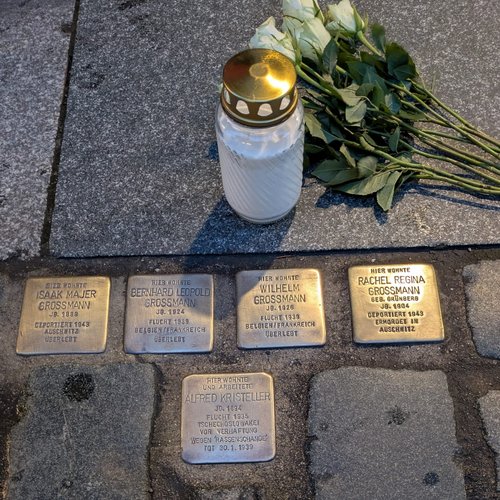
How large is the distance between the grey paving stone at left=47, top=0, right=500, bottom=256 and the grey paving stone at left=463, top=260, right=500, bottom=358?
9 cm

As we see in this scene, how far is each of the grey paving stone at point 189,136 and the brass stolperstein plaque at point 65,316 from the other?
11 cm

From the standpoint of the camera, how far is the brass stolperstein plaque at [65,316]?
1614 millimetres

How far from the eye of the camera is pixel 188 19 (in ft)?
6.84

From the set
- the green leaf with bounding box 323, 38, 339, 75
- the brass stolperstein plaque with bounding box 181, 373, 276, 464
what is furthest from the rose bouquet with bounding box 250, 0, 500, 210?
the brass stolperstein plaque with bounding box 181, 373, 276, 464

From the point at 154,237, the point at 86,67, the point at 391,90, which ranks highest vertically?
the point at 391,90

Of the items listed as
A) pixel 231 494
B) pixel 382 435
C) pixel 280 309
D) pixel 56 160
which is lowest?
pixel 231 494

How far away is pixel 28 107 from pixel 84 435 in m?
1.07

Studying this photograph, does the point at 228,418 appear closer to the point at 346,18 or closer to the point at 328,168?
the point at 328,168

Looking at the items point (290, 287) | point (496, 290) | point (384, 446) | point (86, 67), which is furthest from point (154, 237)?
point (496, 290)

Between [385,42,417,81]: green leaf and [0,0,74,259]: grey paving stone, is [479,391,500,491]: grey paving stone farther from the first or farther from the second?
[0,0,74,259]: grey paving stone

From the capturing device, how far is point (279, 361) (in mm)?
1582

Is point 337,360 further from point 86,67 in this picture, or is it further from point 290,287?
point 86,67

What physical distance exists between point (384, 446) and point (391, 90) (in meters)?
0.96

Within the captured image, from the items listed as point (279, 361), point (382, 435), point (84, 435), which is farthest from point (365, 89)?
point (84, 435)
